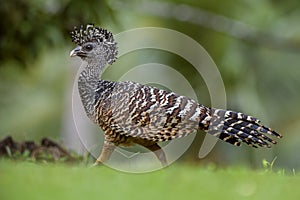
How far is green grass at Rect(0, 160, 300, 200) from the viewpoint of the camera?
412 cm

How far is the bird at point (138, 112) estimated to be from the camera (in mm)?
4344

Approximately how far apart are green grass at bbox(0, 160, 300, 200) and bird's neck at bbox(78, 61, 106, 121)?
0.37 metres

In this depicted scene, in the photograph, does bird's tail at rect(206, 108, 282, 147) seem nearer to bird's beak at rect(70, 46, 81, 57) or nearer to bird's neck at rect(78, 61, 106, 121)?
bird's neck at rect(78, 61, 106, 121)

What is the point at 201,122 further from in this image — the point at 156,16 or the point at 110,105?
the point at 156,16

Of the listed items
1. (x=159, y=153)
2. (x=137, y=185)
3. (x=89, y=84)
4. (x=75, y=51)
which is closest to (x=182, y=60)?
(x=159, y=153)

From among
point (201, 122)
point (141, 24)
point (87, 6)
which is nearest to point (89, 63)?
point (201, 122)

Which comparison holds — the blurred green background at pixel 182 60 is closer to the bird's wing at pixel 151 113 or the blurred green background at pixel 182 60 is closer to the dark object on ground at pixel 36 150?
the dark object on ground at pixel 36 150

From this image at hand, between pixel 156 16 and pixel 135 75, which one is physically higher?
pixel 156 16

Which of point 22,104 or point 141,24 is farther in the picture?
point 22,104

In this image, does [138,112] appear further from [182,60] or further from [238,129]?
[182,60]

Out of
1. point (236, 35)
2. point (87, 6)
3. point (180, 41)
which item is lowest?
Answer: point (87, 6)

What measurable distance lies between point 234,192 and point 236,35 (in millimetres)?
10089

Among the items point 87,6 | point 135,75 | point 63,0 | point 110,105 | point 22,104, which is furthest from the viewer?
point 22,104

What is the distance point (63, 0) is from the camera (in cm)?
926
